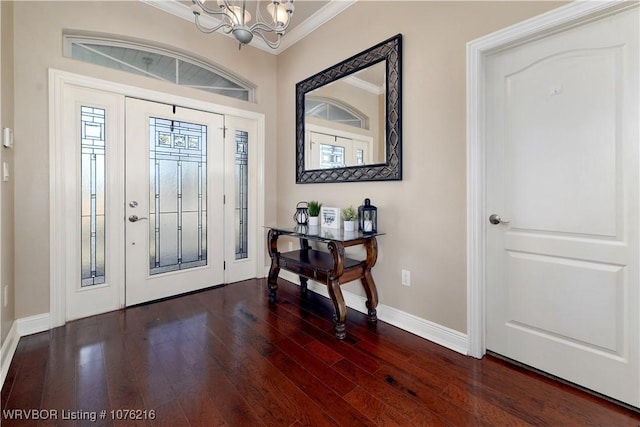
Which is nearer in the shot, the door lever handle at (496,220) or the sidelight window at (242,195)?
the door lever handle at (496,220)

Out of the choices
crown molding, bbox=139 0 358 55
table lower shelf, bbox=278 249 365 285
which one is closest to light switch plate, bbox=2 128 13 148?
crown molding, bbox=139 0 358 55

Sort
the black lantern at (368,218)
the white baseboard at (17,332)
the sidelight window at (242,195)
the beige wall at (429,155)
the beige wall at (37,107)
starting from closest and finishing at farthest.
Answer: the white baseboard at (17,332), the beige wall at (429,155), the beige wall at (37,107), the black lantern at (368,218), the sidelight window at (242,195)

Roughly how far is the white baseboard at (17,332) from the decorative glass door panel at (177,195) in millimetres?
844

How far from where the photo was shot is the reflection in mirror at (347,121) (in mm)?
2459

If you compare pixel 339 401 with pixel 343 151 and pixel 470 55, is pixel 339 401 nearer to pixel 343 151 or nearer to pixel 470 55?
pixel 343 151

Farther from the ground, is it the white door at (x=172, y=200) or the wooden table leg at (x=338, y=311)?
the white door at (x=172, y=200)

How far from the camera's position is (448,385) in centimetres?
163

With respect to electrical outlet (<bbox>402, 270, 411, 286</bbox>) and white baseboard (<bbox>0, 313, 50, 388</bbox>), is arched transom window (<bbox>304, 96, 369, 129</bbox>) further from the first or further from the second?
white baseboard (<bbox>0, 313, 50, 388</bbox>)

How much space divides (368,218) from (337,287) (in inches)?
25.3

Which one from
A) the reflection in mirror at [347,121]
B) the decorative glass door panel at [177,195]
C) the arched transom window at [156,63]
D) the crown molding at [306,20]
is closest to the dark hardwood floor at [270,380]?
the decorative glass door panel at [177,195]

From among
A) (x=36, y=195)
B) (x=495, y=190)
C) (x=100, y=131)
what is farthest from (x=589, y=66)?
(x=36, y=195)

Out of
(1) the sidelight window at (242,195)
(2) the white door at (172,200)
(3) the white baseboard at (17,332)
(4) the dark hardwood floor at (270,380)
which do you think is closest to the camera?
(4) the dark hardwood floor at (270,380)

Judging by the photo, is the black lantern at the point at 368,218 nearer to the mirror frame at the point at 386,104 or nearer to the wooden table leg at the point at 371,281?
the wooden table leg at the point at 371,281

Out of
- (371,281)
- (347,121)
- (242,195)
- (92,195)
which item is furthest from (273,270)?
(92,195)
